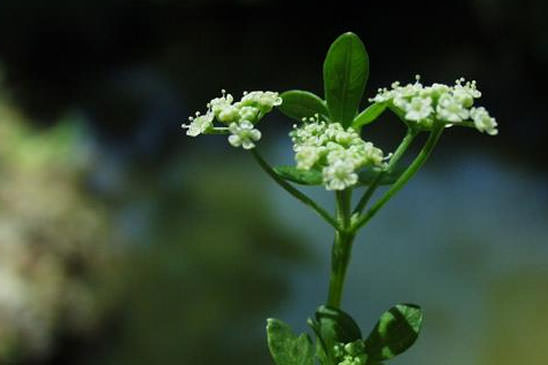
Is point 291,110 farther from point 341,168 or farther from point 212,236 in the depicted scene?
point 212,236

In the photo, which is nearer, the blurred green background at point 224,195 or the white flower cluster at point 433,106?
the white flower cluster at point 433,106

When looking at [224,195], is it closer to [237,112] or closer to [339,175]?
[237,112]

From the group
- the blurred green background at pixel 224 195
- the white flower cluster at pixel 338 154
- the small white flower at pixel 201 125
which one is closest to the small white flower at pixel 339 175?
the white flower cluster at pixel 338 154

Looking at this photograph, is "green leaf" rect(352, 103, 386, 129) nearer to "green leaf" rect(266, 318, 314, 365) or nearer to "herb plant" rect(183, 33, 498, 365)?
"herb plant" rect(183, 33, 498, 365)

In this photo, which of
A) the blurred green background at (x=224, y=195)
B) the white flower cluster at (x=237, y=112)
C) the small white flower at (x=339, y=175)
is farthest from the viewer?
the blurred green background at (x=224, y=195)

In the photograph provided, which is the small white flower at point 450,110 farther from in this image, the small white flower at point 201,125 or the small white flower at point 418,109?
the small white flower at point 201,125

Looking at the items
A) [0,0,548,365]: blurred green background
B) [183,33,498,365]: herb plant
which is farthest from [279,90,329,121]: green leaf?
[0,0,548,365]: blurred green background
